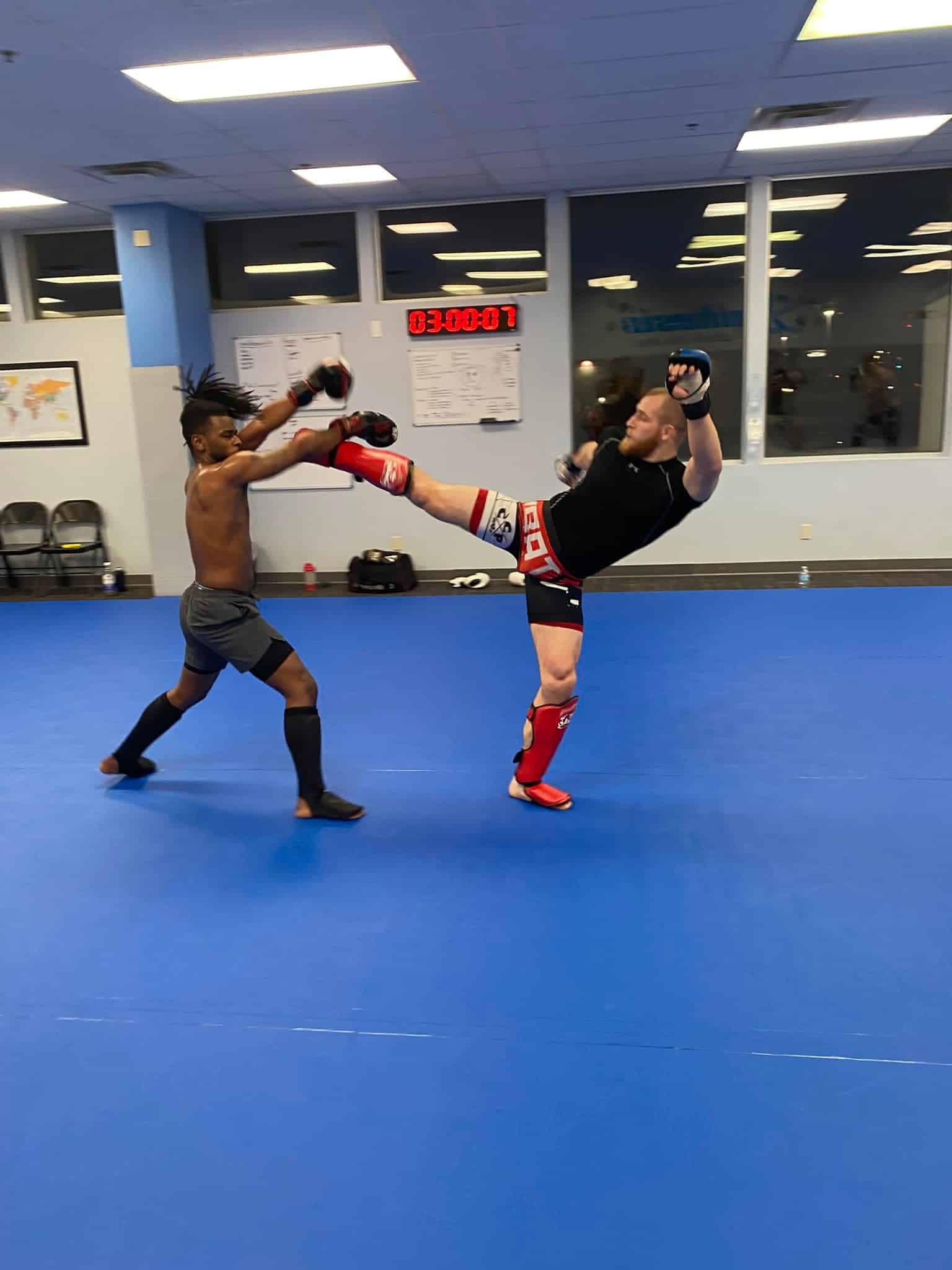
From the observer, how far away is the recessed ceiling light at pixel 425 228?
22.4 feet

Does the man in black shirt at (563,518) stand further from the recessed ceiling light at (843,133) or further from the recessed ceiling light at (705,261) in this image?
the recessed ceiling light at (705,261)

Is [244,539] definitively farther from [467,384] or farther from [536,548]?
[467,384]

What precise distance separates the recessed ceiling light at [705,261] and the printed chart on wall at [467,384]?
1389mm

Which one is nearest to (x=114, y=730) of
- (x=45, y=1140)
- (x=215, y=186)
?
(x=45, y=1140)

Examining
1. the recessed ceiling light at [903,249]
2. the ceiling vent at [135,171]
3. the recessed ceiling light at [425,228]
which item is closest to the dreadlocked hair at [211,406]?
the ceiling vent at [135,171]

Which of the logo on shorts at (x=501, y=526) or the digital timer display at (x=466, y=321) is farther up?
the digital timer display at (x=466, y=321)

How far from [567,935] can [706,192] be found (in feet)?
19.8

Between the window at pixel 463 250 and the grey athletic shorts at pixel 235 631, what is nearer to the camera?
the grey athletic shorts at pixel 235 631

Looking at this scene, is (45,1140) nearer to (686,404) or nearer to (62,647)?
(686,404)

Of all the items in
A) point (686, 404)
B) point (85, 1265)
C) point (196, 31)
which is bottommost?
point (85, 1265)

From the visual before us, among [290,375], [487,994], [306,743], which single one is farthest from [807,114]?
[487,994]

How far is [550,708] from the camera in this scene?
3.02 m

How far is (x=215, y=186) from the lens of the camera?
19.9ft

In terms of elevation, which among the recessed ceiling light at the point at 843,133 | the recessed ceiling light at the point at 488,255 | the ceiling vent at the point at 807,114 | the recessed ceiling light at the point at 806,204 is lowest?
the recessed ceiling light at the point at 488,255
